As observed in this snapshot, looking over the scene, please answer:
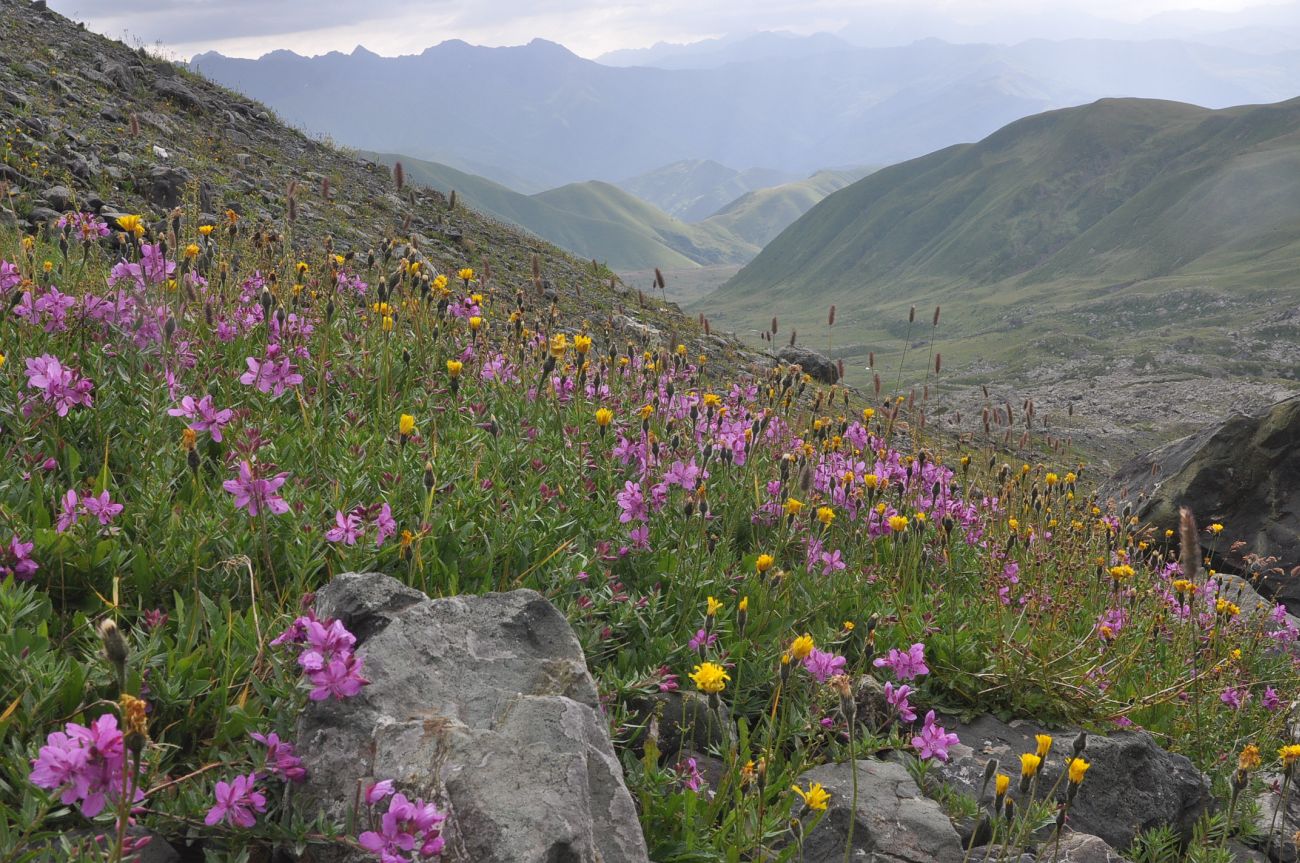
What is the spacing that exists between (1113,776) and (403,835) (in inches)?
157

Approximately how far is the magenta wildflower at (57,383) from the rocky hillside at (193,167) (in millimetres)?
6682

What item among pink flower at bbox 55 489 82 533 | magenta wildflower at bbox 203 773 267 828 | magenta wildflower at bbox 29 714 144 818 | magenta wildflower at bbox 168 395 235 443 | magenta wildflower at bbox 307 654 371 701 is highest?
magenta wildflower at bbox 168 395 235 443

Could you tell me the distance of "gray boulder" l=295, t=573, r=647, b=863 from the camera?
90.0 inches

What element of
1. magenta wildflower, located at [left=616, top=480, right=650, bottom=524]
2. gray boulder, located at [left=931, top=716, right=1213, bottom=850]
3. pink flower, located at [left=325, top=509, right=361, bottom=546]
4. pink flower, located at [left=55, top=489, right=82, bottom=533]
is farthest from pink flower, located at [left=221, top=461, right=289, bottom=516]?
gray boulder, located at [left=931, top=716, right=1213, bottom=850]

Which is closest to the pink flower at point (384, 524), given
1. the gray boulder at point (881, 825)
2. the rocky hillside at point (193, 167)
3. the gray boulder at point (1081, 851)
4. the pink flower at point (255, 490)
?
the pink flower at point (255, 490)

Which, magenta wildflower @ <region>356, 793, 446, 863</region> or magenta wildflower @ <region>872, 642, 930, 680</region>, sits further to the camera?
magenta wildflower @ <region>872, 642, 930, 680</region>

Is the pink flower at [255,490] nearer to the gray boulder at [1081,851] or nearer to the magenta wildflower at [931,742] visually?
the magenta wildflower at [931,742]

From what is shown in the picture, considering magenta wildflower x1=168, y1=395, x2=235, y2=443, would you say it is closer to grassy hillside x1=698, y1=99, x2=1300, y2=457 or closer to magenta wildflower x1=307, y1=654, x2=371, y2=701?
magenta wildflower x1=307, y1=654, x2=371, y2=701

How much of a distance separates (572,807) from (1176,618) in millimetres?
6426

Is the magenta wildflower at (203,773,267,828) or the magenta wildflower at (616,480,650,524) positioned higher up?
the magenta wildflower at (616,480,650,524)

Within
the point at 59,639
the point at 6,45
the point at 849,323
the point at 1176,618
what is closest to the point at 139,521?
the point at 59,639

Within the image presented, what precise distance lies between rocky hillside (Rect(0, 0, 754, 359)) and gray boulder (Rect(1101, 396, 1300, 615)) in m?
9.36

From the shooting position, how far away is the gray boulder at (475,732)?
7.50ft

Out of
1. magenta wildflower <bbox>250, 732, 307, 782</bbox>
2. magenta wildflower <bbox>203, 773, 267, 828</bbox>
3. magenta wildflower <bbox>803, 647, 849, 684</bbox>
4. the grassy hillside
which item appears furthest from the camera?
the grassy hillside
